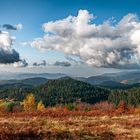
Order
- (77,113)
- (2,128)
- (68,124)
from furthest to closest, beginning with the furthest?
(77,113)
(68,124)
(2,128)

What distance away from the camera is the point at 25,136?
20938mm

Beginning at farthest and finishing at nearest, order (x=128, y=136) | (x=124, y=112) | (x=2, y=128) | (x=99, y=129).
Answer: (x=124, y=112) → (x=99, y=129) → (x=128, y=136) → (x=2, y=128)

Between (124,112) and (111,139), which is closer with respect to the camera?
(111,139)

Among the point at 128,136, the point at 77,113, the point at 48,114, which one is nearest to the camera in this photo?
the point at 128,136

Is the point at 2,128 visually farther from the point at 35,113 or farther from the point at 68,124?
the point at 35,113

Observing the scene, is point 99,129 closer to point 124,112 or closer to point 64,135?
point 64,135

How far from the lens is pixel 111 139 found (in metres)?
22.7

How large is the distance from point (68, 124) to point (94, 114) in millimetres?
11450

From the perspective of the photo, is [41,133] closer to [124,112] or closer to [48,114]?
[48,114]

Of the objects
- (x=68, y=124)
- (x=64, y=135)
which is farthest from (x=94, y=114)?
(x=64, y=135)

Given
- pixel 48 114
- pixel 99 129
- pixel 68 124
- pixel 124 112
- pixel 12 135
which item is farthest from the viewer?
pixel 124 112

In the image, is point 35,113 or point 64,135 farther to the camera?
point 35,113

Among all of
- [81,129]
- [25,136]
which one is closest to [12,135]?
[25,136]

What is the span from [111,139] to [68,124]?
5.81 metres
